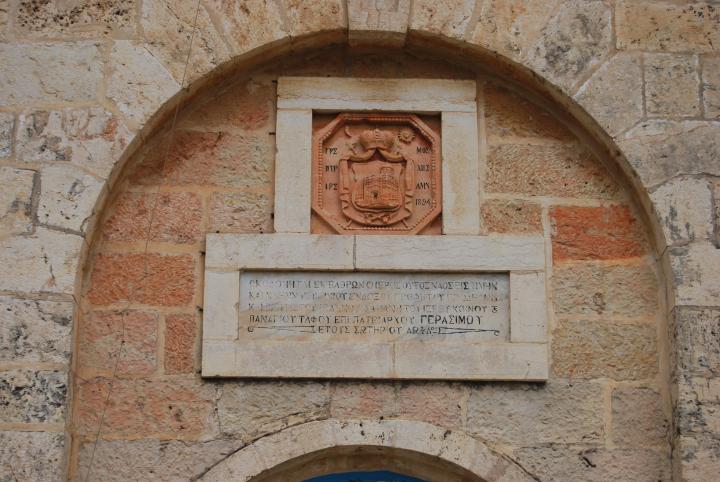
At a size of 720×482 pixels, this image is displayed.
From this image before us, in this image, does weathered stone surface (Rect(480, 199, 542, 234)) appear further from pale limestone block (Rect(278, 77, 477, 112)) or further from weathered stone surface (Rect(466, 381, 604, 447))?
weathered stone surface (Rect(466, 381, 604, 447))

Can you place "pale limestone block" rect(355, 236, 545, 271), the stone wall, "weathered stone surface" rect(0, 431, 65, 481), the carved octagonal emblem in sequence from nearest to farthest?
"weathered stone surface" rect(0, 431, 65, 481), the stone wall, "pale limestone block" rect(355, 236, 545, 271), the carved octagonal emblem

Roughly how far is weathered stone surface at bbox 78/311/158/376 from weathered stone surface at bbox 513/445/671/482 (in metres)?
1.49

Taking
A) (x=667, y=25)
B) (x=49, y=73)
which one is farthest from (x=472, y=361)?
(x=49, y=73)

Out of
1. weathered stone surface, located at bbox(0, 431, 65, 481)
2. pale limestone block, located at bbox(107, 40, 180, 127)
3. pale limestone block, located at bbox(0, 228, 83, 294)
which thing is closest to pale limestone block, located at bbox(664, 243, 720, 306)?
pale limestone block, located at bbox(107, 40, 180, 127)

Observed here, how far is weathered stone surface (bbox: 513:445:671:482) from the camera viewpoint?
5.45 meters

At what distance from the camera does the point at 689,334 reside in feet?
17.8

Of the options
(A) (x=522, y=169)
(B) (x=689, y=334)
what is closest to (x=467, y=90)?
(A) (x=522, y=169)

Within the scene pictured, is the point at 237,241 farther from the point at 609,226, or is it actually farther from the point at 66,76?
the point at 609,226

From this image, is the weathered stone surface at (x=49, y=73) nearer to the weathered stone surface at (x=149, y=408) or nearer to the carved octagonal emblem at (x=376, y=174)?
the carved octagonal emblem at (x=376, y=174)

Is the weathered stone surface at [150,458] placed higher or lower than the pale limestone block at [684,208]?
lower

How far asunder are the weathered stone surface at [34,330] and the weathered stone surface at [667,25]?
98.8 inches

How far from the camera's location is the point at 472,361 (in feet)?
18.1

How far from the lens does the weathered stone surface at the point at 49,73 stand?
221 inches

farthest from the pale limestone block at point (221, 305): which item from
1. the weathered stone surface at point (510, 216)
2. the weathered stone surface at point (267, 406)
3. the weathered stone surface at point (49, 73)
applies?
the weathered stone surface at point (510, 216)
